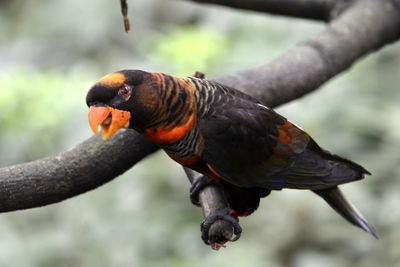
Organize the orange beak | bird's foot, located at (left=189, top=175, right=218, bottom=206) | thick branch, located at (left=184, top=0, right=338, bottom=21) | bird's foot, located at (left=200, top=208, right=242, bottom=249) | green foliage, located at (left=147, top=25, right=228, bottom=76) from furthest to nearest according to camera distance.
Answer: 1. green foliage, located at (left=147, top=25, right=228, bottom=76)
2. thick branch, located at (left=184, top=0, right=338, bottom=21)
3. bird's foot, located at (left=189, top=175, right=218, bottom=206)
4. bird's foot, located at (left=200, top=208, right=242, bottom=249)
5. the orange beak

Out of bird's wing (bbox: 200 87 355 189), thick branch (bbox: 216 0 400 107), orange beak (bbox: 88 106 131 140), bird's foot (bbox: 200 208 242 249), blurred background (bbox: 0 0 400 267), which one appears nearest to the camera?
orange beak (bbox: 88 106 131 140)

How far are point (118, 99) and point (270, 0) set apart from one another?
1.37m

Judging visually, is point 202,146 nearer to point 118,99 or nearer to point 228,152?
point 228,152

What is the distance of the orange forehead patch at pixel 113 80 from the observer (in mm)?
1601

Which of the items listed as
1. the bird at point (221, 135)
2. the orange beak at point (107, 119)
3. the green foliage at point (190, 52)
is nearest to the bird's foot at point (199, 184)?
the bird at point (221, 135)

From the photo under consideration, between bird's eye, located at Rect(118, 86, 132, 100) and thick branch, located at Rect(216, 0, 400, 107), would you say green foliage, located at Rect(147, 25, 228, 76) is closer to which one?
thick branch, located at Rect(216, 0, 400, 107)

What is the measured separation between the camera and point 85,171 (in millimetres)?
1837

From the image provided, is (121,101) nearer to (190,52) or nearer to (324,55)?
(324,55)

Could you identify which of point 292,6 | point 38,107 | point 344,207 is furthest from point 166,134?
point 38,107

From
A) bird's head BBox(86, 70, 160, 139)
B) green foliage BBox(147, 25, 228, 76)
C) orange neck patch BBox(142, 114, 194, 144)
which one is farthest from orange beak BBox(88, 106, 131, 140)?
green foliage BBox(147, 25, 228, 76)

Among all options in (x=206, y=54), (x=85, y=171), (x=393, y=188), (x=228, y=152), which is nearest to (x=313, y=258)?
(x=393, y=188)

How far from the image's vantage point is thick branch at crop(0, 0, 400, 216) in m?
1.75

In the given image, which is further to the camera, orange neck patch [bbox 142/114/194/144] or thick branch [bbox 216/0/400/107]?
thick branch [bbox 216/0/400/107]

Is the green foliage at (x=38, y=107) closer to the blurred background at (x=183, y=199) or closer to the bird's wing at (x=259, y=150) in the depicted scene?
the blurred background at (x=183, y=199)
